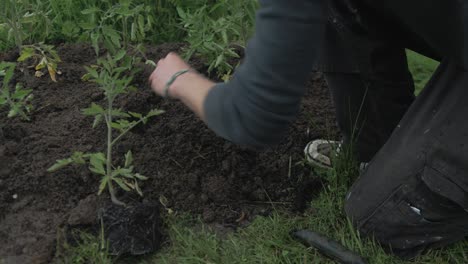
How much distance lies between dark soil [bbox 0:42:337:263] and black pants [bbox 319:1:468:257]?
0.34 meters

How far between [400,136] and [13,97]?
1475 millimetres

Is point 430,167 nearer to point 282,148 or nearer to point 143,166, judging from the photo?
point 282,148

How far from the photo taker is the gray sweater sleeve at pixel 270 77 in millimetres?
1490

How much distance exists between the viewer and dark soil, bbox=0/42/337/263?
2.46 m

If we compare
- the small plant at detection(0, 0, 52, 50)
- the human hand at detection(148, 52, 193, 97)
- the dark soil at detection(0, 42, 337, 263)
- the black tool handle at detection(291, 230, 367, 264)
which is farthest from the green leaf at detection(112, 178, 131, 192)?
the small plant at detection(0, 0, 52, 50)

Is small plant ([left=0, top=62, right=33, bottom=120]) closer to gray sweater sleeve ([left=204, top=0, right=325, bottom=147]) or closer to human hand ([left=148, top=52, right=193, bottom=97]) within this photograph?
human hand ([left=148, top=52, right=193, bottom=97])

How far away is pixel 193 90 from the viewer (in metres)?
1.81

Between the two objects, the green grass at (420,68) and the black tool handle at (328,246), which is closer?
the black tool handle at (328,246)

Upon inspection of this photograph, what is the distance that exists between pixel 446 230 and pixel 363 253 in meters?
0.30

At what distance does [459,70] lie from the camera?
2016mm

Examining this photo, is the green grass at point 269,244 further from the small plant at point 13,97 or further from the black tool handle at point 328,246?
the small plant at point 13,97

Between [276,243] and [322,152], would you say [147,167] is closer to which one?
[276,243]

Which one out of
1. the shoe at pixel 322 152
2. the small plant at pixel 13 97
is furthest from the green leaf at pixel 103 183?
the shoe at pixel 322 152

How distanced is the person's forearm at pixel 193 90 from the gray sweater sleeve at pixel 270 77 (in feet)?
0.15
